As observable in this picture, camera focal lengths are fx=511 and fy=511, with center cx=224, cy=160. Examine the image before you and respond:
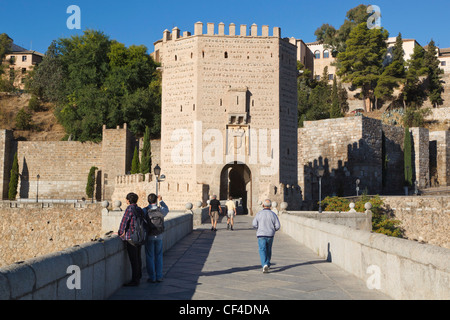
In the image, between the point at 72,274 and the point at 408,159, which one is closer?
the point at 72,274

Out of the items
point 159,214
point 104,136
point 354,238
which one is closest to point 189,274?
point 159,214

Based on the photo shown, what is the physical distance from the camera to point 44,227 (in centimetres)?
2970

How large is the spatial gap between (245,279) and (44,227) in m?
25.2

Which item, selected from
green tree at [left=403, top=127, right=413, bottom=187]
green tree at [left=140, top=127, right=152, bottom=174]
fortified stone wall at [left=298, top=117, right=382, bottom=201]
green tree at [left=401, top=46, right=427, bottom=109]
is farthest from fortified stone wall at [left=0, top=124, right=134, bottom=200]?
green tree at [left=401, top=46, right=427, bottom=109]

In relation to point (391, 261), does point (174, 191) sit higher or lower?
higher

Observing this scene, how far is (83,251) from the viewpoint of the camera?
16.4 feet

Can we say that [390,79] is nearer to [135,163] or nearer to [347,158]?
[347,158]

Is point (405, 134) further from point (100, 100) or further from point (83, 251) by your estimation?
point (83, 251)

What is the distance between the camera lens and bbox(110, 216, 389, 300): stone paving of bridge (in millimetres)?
5879

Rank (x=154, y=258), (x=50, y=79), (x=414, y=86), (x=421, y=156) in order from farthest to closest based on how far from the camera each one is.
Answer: (x=414, y=86) → (x=50, y=79) → (x=421, y=156) → (x=154, y=258)

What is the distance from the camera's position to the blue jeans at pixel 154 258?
6.79 meters

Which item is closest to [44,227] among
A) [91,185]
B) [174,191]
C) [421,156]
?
[174,191]

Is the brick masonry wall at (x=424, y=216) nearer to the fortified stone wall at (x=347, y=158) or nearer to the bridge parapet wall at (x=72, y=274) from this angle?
the fortified stone wall at (x=347, y=158)
